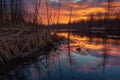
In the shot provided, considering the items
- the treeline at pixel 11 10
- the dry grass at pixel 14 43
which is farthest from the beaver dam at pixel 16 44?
the treeline at pixel 11 10

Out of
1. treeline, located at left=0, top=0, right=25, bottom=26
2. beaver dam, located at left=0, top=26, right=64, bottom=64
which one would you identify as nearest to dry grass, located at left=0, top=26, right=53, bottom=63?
beaver dam, located at left=0, top=26, right=64, bottom=64

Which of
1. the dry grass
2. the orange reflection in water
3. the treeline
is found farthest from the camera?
the treeline

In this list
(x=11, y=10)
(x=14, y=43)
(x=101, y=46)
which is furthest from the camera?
(x=101, y=46)

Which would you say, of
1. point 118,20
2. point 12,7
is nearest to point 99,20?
point 118,20

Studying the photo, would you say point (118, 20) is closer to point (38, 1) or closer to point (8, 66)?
point (38, 1)

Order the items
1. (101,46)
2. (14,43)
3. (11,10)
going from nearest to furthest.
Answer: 1. (14,43)
2. (11,10)
3. (101,46)

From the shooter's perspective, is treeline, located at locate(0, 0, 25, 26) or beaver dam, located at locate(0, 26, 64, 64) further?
treeline, located at locate(0, 0, 25, 26)

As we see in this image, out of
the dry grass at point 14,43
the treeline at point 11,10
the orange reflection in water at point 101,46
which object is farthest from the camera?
the treeline at point 11,10

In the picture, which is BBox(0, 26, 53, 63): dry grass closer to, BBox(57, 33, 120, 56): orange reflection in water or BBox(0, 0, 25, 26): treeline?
BBox(0, 0, 25, 26): treeline

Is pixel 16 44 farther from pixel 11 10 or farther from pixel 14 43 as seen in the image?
pixel 11 10

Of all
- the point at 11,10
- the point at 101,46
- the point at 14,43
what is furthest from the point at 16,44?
the point at 101,46

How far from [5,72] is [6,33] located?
3736mm

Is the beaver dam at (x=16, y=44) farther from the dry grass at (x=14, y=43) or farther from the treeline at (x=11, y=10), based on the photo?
the treeline at (x=11, y=10)

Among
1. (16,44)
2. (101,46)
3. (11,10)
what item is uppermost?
(11,10)
